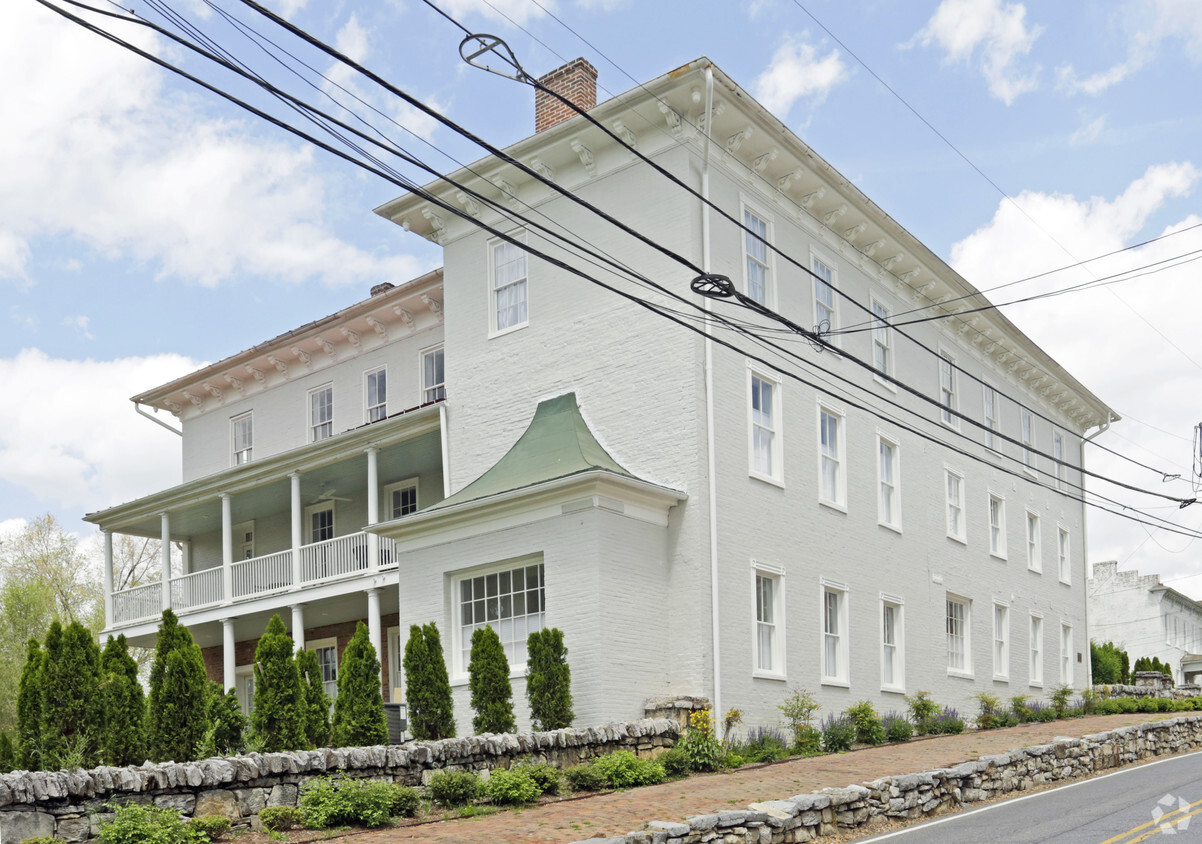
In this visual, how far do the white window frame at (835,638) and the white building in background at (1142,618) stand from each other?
125 ft

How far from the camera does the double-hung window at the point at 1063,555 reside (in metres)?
35.3

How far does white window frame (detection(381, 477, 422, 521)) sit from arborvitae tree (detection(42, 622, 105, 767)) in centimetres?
1403

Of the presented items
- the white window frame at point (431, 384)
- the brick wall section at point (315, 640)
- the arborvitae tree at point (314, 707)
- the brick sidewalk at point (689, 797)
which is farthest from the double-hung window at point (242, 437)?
the brick sidewalk at point (689, 797)

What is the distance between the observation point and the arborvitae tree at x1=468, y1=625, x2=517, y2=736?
17.4 m

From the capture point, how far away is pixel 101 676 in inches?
512

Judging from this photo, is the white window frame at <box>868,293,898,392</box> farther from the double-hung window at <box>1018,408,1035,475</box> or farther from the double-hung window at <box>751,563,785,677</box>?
the double-hung window at <box>1018,408,1035,475</box>

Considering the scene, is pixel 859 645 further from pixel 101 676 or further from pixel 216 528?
pixel 216 528

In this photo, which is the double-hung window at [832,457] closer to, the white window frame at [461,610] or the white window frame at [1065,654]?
the white window frame at [461,610]

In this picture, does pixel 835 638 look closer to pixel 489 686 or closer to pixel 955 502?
pixel 955 502

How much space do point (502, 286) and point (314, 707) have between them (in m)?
10.1

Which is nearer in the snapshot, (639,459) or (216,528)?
(639,459)

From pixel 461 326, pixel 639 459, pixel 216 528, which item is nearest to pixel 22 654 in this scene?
pixel 216 528

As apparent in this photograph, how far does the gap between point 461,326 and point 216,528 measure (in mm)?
11565

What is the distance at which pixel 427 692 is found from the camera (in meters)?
17.1
